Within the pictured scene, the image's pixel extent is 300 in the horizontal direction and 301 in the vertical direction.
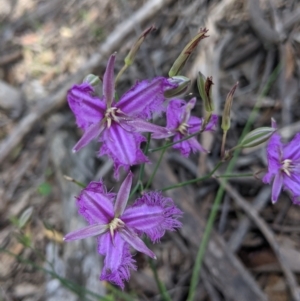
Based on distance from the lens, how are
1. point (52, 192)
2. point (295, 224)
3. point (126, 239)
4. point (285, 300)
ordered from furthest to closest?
point (52, 192)
point (295, 224)
point (285, 300)
point (126, 239)

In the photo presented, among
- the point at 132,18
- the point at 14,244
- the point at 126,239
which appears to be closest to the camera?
the point at 126,239

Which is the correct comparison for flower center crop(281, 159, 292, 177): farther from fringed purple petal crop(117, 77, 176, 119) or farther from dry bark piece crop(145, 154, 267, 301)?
dry bark piece crop(145, 154, 267, 301)

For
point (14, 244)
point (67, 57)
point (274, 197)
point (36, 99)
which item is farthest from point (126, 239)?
point (67, 57)

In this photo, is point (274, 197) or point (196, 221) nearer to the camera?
point (274, 197)

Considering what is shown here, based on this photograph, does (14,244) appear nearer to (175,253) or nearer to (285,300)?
(175,253)

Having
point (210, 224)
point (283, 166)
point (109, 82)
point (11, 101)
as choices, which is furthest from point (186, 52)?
point (11, 101)
